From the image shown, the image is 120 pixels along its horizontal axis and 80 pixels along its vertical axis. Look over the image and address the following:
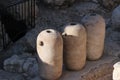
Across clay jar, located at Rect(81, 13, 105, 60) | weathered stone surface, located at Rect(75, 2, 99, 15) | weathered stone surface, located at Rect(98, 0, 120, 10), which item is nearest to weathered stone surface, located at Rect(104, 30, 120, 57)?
clay jar, located at Rect(81, 13, 105, 60)

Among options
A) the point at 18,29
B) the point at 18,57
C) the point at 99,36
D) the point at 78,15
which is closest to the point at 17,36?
the point at 18,29

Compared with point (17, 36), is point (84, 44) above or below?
above

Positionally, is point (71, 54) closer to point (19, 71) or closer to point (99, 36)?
point (99, 36)

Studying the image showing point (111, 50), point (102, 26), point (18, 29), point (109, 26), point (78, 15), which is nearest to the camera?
point (102, 26)

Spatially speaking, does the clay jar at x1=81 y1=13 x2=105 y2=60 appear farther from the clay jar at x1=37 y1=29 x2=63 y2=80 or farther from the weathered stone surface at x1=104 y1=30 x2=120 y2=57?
the clay jar at x1=37 y1=29 x2=63 y2=80

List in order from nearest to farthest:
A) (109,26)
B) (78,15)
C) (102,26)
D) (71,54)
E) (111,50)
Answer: (71,54) → (102,26) → (111,50) → (109,26) → (78,15)

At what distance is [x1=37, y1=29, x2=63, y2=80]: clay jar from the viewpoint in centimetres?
587

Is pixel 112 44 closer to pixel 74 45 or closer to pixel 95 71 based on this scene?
pixel 95 71

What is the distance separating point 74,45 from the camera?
6309 millimetres

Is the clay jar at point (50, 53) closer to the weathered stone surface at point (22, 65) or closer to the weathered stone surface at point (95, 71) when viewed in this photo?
the weathered stone surface at point (95, 71)

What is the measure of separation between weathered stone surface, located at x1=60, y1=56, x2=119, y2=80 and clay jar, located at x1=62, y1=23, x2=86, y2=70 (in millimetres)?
182

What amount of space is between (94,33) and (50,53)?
132cm

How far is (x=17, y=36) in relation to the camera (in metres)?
9.20

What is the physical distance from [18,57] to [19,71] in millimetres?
430
